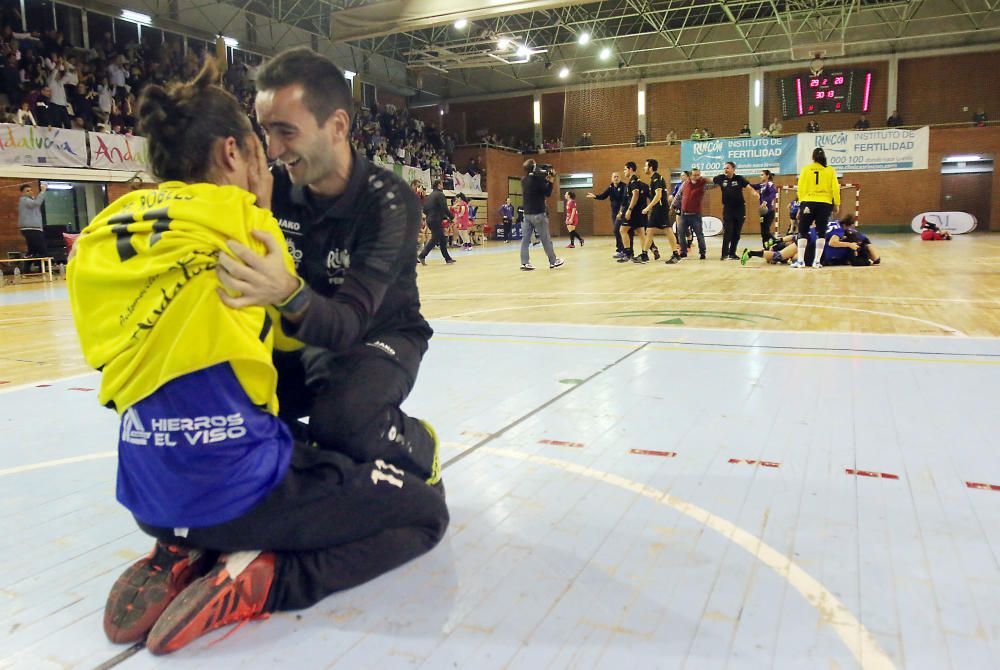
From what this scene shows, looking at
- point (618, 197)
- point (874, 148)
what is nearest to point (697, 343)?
point (618, 197)

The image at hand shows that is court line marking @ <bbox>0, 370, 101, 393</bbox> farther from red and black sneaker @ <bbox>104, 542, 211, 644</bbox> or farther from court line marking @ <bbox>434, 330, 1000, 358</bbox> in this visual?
red and black sneaker @ <bbox>104, 542, 211, 644</bbox>

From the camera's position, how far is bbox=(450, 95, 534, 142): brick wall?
96.8 feet

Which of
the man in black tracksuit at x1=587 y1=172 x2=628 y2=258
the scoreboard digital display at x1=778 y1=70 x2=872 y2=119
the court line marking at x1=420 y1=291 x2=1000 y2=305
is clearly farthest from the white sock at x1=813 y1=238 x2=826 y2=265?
the scoreboard digital display at x1=778 y1=70 x2=872 y2=119

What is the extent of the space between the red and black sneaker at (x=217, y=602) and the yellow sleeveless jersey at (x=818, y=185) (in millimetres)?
9274

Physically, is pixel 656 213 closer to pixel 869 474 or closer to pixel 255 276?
pixel 869 474

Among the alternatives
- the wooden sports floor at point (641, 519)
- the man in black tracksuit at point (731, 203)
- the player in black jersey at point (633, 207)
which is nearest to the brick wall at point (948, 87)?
the man in black tracksuit at point (731, 203)

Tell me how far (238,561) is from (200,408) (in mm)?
334

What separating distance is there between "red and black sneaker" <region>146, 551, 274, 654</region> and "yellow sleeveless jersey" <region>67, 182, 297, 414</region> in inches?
15.0

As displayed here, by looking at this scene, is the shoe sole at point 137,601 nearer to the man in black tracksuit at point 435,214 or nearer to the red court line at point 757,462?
the red court line at point 757,462

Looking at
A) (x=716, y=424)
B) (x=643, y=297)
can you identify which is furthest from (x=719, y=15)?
(x=716, y=424)

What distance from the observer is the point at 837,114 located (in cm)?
2491

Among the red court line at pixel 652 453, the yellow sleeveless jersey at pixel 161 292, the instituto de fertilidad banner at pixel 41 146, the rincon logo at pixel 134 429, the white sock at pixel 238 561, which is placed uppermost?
the instituto de fertilidad banner at pixel 41 146

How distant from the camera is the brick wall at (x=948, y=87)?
2356 centimetres

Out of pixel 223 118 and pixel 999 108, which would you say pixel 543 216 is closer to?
pixel 223 118
